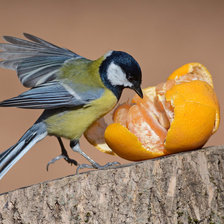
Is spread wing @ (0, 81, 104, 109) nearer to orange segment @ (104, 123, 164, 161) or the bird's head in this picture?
the bird's head

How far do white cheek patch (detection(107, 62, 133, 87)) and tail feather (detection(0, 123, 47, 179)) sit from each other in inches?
12.3

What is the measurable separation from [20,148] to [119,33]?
2.18 metres

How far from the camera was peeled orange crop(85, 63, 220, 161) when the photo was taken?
154 cm

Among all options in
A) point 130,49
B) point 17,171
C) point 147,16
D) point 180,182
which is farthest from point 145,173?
point 147,16

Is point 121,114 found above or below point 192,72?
below

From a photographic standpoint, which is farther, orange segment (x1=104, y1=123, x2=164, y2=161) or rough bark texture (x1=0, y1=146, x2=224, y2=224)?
orange segment (x1=104, y1=123, x2=164, y2=161)

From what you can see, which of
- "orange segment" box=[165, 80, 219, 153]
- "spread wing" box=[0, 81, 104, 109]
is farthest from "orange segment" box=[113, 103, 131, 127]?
"orange segment" box=[165, 80, 219, 153]

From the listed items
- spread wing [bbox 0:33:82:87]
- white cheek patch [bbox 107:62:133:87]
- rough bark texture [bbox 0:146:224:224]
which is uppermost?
spread wing [bbox 0:33:82:87]

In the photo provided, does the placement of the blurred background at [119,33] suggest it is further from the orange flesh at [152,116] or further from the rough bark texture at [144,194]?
the rough bark texture at [144,194]

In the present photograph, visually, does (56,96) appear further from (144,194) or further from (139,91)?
(144,194)

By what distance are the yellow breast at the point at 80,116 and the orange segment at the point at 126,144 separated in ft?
1.03

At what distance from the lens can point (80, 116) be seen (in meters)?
1.92

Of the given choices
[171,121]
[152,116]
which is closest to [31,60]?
[152,116]

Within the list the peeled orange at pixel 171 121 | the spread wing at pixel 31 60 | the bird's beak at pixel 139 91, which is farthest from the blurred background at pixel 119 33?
the peeled orange at pixel 171 121
